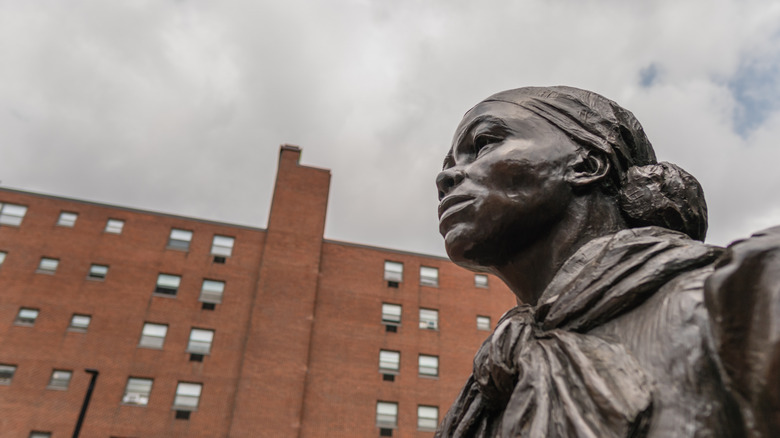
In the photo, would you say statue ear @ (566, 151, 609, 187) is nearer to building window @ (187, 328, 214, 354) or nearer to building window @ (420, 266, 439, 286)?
building window @ (187, 328, 214, 354)

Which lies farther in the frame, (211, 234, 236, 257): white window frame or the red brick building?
(211, 234, 236, 257): white window frame

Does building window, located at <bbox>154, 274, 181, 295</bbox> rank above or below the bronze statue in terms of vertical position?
above

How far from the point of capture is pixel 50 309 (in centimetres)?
2797

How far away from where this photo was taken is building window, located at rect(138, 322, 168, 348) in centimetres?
2822

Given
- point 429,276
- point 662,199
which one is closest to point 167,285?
point 429,276

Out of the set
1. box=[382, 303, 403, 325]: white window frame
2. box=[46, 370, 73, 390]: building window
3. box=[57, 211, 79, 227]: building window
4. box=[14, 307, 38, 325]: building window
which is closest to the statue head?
box=[46, 370, 73, 390]: building window

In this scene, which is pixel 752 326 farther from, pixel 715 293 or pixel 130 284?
pixel 130 284

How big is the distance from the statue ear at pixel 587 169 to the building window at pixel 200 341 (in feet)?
95.8

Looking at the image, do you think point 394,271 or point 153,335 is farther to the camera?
point 394,271

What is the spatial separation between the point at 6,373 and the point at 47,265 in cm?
572

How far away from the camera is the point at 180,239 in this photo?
1248 inches

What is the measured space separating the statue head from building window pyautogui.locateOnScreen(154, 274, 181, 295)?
30.4m

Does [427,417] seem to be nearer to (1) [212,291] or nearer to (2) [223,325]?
(2) [223,325]

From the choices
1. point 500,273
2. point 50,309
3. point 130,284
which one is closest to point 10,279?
point 50,309
